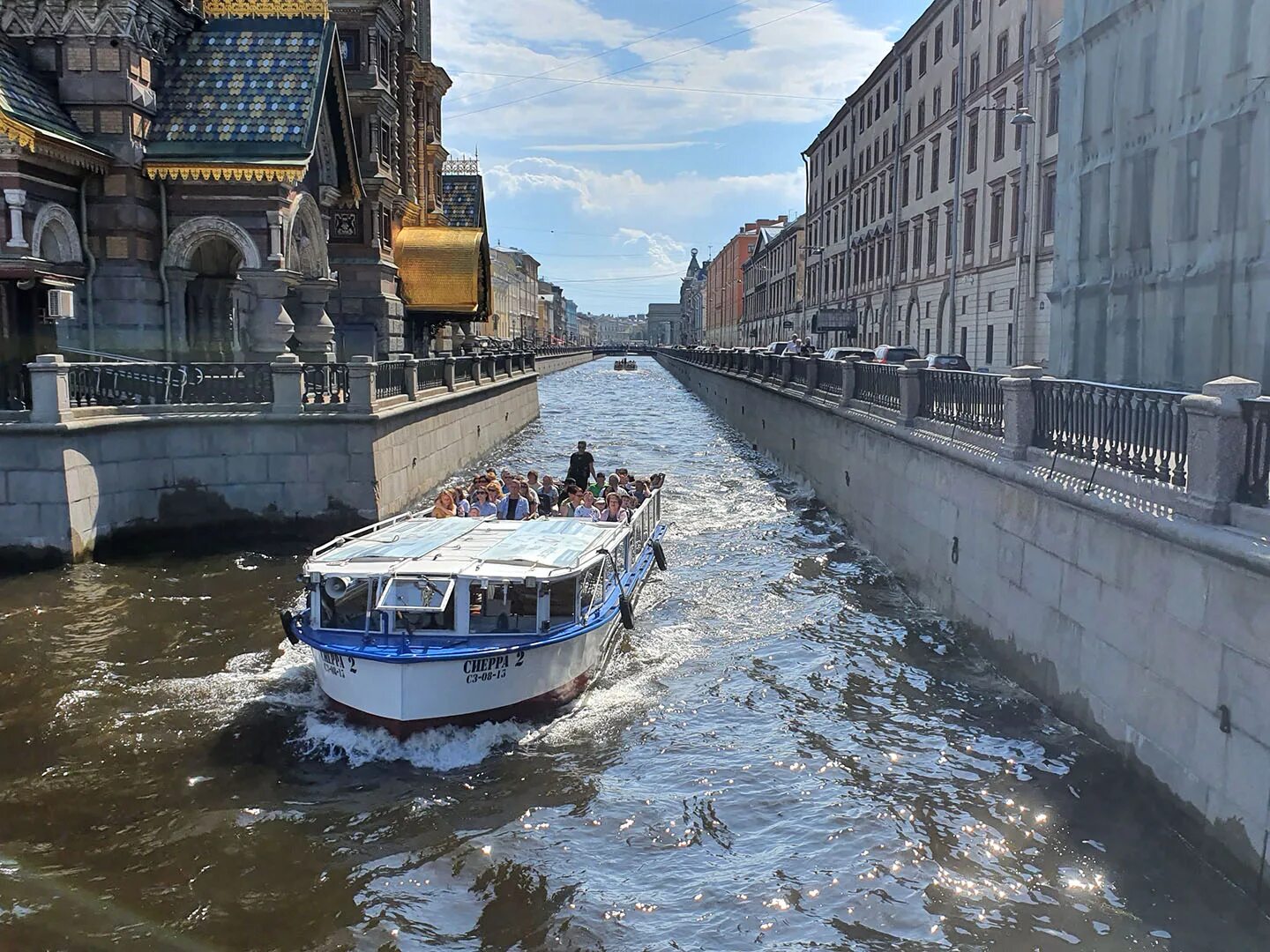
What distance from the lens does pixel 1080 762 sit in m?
10.3

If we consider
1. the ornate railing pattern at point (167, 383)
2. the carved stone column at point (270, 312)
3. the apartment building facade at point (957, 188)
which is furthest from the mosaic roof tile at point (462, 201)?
the ornate railing pattern at point (167, 383)

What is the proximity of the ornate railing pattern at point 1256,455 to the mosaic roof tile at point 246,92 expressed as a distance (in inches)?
758

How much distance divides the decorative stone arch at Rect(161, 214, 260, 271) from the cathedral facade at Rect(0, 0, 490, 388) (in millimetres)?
37

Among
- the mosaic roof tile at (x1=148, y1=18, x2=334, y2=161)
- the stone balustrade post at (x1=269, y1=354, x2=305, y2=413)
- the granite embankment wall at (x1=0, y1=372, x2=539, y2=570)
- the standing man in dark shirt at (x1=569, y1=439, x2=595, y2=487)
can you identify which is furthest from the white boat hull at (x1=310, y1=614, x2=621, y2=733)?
the mosaic roof tile at (x1=148, y1=18, x2=334, y2=161)

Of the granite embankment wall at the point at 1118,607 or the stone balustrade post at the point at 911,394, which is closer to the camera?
the granite embankment wall at the point at 1118,607

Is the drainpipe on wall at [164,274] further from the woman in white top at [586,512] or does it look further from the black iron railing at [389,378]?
the woman in white top at [586,512]

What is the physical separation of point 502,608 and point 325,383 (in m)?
10.5

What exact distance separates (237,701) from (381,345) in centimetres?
2137

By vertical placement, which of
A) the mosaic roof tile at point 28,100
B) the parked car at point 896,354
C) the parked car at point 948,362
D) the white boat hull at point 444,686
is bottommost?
the white boat hull at point 444,686

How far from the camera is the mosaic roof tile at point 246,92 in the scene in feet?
A: 74.2

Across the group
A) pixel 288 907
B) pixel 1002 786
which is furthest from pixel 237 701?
pixel 1002 786

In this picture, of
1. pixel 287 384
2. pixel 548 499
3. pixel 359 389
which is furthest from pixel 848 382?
pixel 287 384

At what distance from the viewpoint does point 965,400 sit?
1622cm

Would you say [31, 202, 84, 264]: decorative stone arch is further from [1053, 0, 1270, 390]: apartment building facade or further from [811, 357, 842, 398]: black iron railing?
[1053, 0, 1270, 390]: apartment building facade
